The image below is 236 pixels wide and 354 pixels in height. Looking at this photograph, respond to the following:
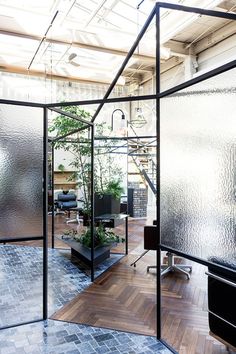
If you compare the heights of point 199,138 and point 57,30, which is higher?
point 57,30

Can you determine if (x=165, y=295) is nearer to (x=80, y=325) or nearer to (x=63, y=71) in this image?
(x=80, y=325)

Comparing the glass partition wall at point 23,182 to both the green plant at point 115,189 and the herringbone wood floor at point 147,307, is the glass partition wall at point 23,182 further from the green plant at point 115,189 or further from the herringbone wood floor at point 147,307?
the green plant at point 115,189

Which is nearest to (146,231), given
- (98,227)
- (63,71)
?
Answer: (98,227)

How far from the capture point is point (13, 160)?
301 cm

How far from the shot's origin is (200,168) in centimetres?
233

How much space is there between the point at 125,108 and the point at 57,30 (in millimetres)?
6522

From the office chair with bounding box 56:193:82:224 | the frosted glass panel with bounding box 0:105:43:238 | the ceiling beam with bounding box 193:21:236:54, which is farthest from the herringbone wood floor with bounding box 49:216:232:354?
the ceiling beam with bounding box 193:21:236:54

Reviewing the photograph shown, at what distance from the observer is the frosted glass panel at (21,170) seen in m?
2.97

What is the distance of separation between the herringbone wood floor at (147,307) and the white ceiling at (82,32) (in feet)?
12.9

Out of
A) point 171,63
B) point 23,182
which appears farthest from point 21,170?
point 171,63

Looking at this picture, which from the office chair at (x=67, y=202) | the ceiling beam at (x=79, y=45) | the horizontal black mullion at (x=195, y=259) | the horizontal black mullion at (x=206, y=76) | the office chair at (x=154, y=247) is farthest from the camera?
the office chair at (x=67, y=202)

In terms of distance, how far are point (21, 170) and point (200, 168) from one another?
5.82ft

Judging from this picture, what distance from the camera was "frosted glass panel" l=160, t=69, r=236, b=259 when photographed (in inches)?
82.3

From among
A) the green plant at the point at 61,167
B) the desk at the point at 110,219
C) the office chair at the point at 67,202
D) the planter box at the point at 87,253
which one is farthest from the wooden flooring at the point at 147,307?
the green plant at the point at 61,167
